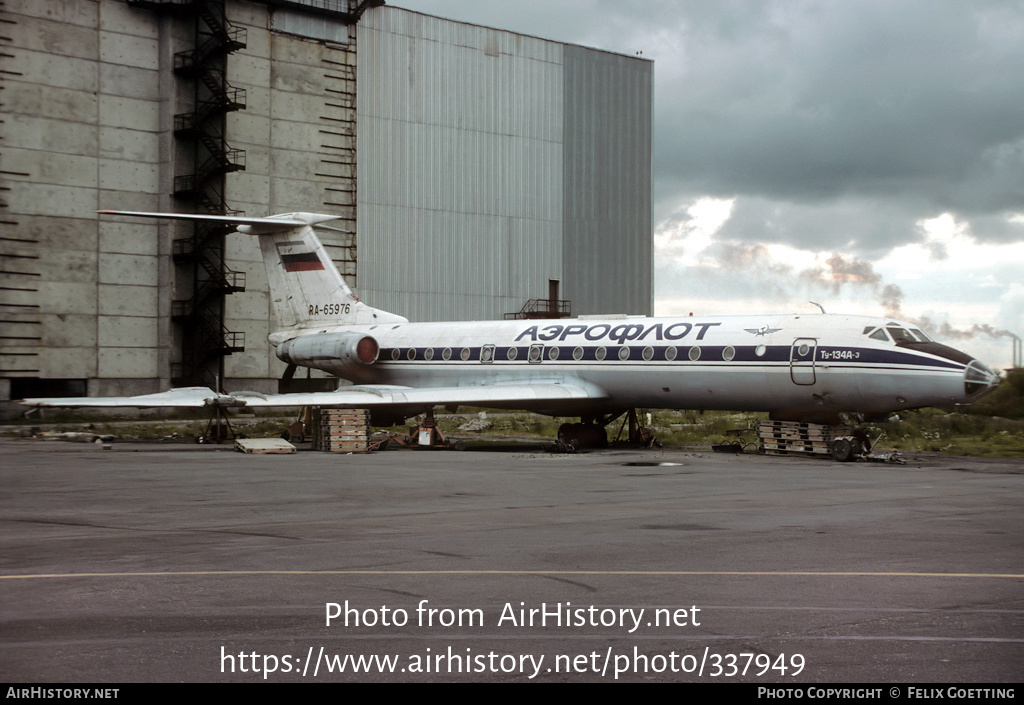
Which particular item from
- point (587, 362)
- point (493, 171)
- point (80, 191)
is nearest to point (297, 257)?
point (587, 362)

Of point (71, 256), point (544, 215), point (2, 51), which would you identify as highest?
point (2, 51)

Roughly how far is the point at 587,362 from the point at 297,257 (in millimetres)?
11995

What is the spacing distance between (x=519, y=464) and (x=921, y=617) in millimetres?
14813

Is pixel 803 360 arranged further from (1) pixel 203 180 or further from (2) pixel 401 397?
(1) pixel 203 180

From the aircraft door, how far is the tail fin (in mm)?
14282

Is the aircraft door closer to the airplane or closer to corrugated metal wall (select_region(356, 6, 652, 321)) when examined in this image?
the airplane

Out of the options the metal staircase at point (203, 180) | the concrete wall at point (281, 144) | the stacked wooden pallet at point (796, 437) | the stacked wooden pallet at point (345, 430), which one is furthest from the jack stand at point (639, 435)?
the metal staircase at point (203, 180)

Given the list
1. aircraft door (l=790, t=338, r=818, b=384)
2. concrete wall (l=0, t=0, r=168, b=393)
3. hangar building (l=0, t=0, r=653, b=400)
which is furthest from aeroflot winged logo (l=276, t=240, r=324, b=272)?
aircraft door (l=790, t=338, r=818, b=384)

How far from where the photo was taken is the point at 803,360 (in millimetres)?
22875

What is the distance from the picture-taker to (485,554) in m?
9.28

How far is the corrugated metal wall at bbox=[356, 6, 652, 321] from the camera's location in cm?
4597

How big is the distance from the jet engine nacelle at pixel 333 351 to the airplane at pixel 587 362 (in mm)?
45

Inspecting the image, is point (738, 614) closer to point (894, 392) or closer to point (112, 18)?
point (894, 392)

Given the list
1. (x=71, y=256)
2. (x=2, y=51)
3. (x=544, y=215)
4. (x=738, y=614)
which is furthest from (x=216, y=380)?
(x=738, y=614)
